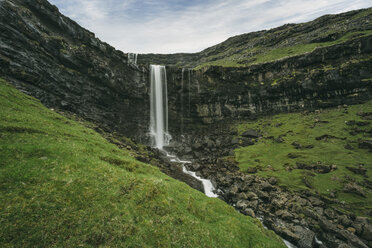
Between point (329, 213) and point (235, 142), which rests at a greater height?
point (235, 142)

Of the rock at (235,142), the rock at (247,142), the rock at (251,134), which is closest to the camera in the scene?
the rock at (247,142)

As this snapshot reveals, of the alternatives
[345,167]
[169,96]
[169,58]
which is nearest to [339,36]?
[345,167]

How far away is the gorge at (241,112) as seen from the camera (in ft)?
85.5

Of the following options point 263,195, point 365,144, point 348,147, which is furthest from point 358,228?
point 365,144

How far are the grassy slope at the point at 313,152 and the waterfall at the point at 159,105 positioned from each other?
3510cm

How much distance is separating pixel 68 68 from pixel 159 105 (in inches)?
1424

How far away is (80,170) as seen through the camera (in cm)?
1078

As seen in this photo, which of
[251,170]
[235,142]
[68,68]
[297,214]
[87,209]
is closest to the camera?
[87,209]

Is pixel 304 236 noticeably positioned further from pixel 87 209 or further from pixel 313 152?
pixel 313 152

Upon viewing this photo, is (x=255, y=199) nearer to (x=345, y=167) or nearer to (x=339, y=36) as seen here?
(x=345, y=167)

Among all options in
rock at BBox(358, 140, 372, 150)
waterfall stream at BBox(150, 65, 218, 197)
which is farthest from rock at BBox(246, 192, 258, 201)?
waterfall stream at BBox(150, 65, 218, 197)

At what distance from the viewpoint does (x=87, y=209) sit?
7859mm

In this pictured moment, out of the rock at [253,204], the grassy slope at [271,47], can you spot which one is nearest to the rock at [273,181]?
the rock at [253,204]

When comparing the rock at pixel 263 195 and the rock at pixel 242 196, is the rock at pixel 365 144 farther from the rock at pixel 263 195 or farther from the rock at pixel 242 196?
the rock at pixel 242 196
